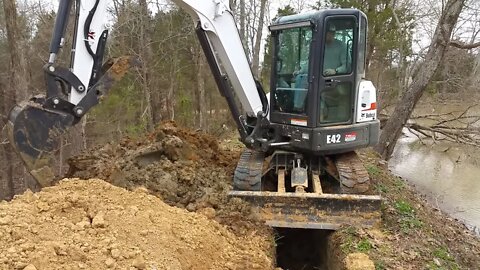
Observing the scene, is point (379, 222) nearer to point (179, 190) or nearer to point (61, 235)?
point (179, 190)

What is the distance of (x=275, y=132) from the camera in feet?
20.1

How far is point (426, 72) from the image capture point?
1012 cm

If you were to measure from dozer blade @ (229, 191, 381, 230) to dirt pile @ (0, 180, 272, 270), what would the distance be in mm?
510

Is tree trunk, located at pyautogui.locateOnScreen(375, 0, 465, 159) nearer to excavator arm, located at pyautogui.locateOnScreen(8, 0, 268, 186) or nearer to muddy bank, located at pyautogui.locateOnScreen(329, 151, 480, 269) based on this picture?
muddy bank, located at pyautogui.locateOnScreen(329, 151, 480, 269)

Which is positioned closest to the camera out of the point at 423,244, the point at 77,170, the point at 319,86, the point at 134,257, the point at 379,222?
the point at 134,257

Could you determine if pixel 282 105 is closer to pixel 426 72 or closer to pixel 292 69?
pixel 292 69

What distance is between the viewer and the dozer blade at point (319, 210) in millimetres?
5246

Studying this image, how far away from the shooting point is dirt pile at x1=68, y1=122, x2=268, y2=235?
5.29m

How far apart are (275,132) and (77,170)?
2.67 m

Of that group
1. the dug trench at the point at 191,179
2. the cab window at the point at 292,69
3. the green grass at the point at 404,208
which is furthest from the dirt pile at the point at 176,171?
the green grass at the point at 404,208

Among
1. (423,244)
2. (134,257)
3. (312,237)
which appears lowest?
(312,237)

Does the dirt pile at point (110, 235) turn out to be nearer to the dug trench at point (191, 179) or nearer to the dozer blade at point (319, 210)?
the dug trench at point (191, 179)

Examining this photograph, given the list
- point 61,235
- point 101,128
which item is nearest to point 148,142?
point 61,235

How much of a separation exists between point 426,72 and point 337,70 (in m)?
5.32
